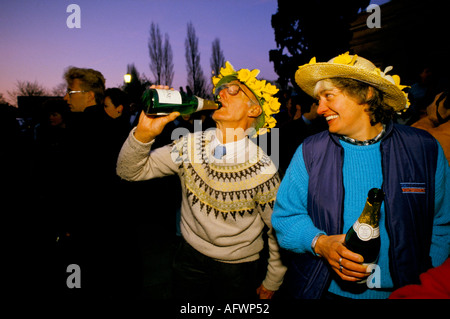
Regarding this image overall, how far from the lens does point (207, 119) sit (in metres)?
8.72

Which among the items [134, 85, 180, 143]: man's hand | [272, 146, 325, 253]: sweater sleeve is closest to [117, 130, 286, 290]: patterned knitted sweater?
[134, 85, 180, 143]: man's hand

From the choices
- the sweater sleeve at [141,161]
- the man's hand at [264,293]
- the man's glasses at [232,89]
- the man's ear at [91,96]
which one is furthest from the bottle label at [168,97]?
the man's hand at [264,293]

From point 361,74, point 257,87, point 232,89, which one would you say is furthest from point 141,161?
point 361,74

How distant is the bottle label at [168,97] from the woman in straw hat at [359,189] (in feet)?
3.35

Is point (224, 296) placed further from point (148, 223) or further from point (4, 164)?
point (4, 164)

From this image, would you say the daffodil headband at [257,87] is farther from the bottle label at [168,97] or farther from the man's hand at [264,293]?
the man's hand at [264,293]

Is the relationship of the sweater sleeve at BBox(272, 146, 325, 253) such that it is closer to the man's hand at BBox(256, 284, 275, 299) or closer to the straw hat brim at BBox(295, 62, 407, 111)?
the straw hat brim at BBox(295, 62, 407, 111)

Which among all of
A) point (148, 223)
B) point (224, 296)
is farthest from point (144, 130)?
point (148, 223)

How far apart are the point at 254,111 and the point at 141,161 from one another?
1.22m

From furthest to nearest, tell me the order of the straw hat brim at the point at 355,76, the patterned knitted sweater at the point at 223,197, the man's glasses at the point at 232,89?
the man's glasses at the point at 232,89
the patterned knitted sweater at the point at 223,197
the straw hat brim at the point at 355,76

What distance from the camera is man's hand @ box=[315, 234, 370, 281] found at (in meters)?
1.26

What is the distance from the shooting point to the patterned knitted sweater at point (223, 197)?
6.79ft

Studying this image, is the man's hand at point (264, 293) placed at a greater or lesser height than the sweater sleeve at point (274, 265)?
lesser

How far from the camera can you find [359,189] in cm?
161
